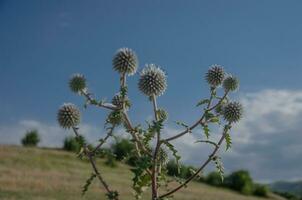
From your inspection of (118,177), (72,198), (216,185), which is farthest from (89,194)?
(216,185)

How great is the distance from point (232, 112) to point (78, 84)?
4.38ft

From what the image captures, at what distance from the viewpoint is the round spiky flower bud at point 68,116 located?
5.13 m

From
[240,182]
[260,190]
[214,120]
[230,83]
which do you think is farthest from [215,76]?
[260,190]

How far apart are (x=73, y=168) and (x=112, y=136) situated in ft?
117

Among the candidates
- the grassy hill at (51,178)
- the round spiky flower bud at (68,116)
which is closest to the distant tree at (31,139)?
the grassy hill at (51,178)

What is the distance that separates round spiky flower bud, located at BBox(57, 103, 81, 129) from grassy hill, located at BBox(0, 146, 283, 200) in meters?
17.3

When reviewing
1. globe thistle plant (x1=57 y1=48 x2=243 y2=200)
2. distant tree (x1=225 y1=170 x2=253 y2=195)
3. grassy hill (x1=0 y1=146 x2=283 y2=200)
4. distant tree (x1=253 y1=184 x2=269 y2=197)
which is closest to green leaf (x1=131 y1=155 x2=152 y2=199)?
globe thistle plant (x1=57 y1=48 x2=243 y2=200)

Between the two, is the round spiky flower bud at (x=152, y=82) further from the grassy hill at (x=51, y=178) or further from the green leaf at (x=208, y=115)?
the grassy hill at (x=51, y=178)

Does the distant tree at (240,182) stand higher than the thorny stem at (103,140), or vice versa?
the distant tree at (240,182)

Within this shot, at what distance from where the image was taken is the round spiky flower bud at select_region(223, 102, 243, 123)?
16.7 feet

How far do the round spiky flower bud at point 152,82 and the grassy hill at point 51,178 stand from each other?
1793cm

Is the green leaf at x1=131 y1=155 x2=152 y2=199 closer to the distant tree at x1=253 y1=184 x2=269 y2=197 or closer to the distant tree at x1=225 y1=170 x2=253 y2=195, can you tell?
the distant tree at x1=225 y1=170 x2=253 y2=195

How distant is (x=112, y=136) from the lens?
466 centimetres

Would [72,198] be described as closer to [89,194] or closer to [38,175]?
[89,194]
